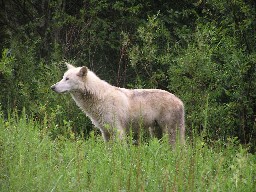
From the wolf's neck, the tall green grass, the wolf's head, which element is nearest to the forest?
the tall green grass

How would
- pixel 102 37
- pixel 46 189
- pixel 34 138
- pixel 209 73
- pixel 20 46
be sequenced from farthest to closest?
1. pixel 102 37
2. pixel 20 46
3. pixel 209 73
4. pixel 34 138
5. pixel 46 189

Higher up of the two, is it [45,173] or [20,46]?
[20,46]

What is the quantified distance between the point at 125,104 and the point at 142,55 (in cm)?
318

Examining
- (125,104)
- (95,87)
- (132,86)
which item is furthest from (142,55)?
(125,104)

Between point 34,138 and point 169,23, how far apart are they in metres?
8.23

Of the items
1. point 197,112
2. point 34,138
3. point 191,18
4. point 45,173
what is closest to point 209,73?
point 197,112

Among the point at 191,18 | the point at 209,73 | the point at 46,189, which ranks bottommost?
the point at 46,189

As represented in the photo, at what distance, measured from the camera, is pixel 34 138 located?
273 inches

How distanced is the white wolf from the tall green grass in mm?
2147

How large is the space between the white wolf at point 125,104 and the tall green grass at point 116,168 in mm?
2147

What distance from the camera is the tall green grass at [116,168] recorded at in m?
4.97

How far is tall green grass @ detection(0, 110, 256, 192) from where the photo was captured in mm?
4973

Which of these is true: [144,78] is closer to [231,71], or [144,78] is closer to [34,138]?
[231,71]

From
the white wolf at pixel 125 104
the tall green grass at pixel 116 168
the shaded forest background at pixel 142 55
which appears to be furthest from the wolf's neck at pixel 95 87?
the tall green grass at pixel 116 168
